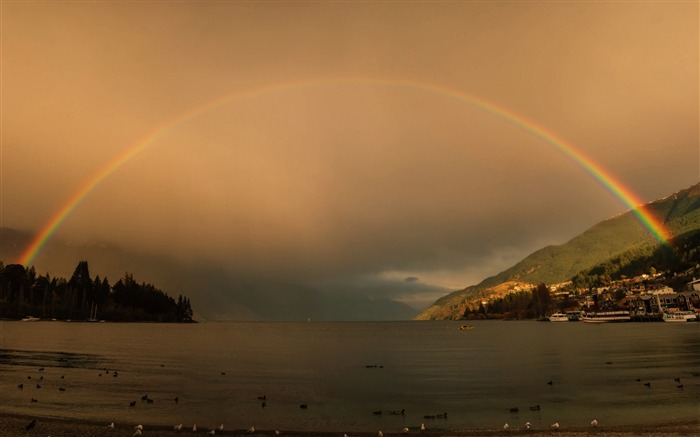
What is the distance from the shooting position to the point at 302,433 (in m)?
35.0

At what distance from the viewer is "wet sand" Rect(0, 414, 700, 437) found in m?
32.1

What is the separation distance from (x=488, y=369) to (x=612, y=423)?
4508 centimetres

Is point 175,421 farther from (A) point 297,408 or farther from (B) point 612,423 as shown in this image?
(B) point 612,423

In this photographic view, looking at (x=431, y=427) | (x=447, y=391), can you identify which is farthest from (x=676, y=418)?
(x=447, y=391)

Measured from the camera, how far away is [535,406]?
44.0m

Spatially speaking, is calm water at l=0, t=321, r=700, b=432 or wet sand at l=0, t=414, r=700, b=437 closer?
wet sand at l=0, t=414, r=700, b=437

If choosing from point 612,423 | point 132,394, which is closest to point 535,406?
point 612,423

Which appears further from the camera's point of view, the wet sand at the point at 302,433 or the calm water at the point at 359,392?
the calm water at the point at 359,392

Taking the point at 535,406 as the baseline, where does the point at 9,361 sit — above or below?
above

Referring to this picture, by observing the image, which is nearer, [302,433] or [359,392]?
[302,433]

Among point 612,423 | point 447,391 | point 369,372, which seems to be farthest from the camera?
point 369,372

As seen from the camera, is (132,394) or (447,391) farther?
(447,391)

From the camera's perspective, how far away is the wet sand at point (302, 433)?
3212 centimetres

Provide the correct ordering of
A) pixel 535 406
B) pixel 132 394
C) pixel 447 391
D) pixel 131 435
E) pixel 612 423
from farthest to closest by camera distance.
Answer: pixel 447 391, pixel 132 394, pixel 535 406, pixel 612 423, pixel 131 435
